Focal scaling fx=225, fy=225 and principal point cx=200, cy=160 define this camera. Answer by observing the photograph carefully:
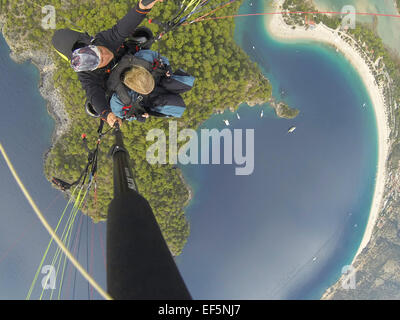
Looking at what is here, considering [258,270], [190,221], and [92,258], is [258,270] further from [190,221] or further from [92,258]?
[92,258]

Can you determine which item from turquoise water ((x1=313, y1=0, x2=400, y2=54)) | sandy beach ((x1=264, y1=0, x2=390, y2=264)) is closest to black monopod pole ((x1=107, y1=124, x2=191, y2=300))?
sandy beach ((x1=264, y1=0, x2=390, y2=264))

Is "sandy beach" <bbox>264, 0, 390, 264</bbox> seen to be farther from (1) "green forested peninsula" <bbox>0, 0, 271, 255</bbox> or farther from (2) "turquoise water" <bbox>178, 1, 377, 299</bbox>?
(1) "green forested peninsula" <bbox>0, 0, 271, 255</bbox>

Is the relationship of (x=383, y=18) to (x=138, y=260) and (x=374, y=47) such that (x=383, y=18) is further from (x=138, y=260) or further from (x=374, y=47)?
(x=138, y=260)

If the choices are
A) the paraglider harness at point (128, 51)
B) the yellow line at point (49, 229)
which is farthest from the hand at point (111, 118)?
the yellow line at point (49, 229)

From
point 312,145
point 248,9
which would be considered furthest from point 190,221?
point 248,9

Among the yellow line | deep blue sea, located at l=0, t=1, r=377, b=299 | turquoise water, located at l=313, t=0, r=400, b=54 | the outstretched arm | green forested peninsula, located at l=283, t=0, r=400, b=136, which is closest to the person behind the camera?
the outstretched arm
